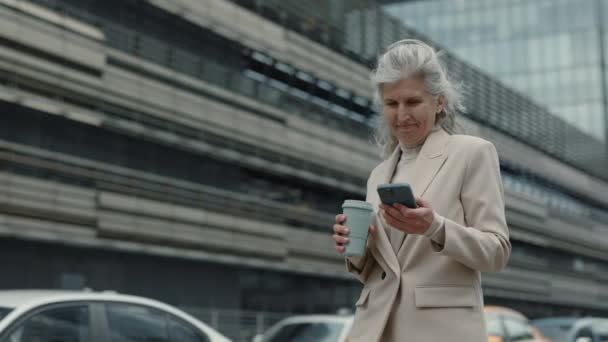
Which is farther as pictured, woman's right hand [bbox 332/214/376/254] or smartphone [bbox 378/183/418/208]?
woman's right hand [bbox 332/214/376/254]

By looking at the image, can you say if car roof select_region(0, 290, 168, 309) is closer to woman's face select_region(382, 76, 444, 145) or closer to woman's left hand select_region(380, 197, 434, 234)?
woman's face select_region(382, 76, 444, 145)

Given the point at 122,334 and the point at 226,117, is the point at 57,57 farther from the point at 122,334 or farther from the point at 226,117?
the point at 122,334

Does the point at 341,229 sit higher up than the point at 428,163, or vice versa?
the point at 428,163

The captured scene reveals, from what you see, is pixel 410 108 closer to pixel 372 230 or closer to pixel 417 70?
pixel 417 70

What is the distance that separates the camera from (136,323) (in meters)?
7.21

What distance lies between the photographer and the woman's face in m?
2.63

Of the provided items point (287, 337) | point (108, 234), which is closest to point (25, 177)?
point (108, 234)

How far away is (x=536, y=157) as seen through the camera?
163ft

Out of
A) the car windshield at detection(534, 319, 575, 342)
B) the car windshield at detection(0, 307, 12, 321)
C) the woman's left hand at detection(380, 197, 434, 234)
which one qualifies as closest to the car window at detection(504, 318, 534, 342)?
the car windshield at detection(534, 319, 575, 342)

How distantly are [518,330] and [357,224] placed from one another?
36.5 feet

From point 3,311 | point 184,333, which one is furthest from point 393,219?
point 184,333

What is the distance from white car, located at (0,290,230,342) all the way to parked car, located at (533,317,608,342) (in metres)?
7.85

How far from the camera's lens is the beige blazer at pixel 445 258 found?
8.21 ft

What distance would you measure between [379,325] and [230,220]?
23.3 meters
